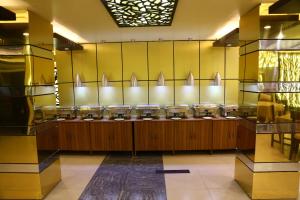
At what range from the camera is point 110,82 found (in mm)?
6133

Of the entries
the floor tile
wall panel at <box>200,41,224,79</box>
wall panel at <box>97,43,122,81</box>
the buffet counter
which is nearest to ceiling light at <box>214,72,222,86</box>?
wall panel at <box>200,41,224,79</box>

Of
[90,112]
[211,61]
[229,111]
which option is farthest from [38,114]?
[211,61]

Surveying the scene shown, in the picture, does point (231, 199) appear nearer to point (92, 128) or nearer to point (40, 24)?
point (92, 128)

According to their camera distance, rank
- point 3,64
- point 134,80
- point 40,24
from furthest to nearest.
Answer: point 134,80
point 40,24
point 3,64

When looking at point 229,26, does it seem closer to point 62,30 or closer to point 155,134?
point 155,134

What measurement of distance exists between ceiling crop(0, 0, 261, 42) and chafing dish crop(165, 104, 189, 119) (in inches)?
70.9

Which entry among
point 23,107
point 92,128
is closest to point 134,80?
point 92,128

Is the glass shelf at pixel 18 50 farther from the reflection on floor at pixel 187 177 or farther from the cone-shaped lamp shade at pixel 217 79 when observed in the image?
the cone-shaped lamp shade at pixel 217 79

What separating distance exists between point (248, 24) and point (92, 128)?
401 cm

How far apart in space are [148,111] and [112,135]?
112cm

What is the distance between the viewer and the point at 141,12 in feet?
11.5

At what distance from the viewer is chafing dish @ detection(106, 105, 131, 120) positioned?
5.75 metres

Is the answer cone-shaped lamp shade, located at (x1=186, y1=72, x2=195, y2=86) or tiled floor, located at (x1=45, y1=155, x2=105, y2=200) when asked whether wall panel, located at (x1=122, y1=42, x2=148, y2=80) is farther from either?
tiled floor, located at (x1=45, y1=155, x2=105, y2=200)

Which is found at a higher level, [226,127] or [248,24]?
[248,24]
